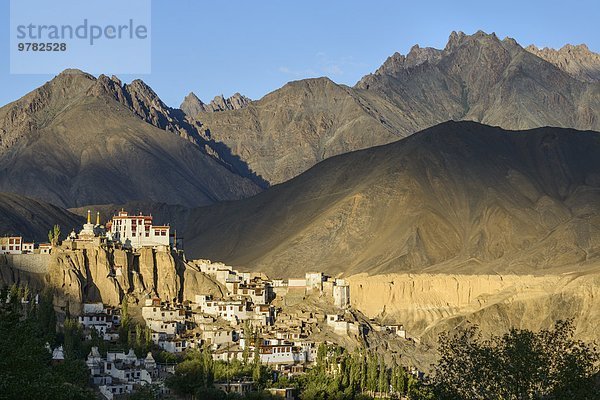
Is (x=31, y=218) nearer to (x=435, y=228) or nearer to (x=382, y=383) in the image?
(x=435, y=228)

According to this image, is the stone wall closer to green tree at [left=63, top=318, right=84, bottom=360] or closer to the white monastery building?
green tree at [left=63, top=318, right=84, bottom=360]

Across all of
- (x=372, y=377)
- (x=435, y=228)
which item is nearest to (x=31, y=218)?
(x=435, y=228)

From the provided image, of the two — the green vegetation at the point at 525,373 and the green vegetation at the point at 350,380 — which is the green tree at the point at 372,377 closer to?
the green vegetation at the point at 350,380

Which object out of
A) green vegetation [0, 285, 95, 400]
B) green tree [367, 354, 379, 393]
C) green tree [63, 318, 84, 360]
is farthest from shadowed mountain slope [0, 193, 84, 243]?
green vegetation [0, 285, 95, 400]

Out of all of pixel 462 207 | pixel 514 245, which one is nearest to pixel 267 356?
pixel 514 245

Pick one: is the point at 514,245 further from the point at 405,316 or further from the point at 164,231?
the point at 164,231

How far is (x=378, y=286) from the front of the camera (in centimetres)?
14300

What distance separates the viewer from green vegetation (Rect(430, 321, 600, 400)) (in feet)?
125

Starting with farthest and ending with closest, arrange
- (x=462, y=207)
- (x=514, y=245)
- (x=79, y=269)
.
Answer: (x=462, y=207)
(x=514, y=245)
(x=79, y=269)

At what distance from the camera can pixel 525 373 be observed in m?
39.2

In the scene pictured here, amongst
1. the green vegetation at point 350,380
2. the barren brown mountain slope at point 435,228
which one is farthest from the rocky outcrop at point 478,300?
the green vegetation at point 350,380

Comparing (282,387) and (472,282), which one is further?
(472,282)

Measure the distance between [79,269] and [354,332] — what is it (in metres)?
23.4

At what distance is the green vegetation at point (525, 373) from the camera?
3822 centimetres
